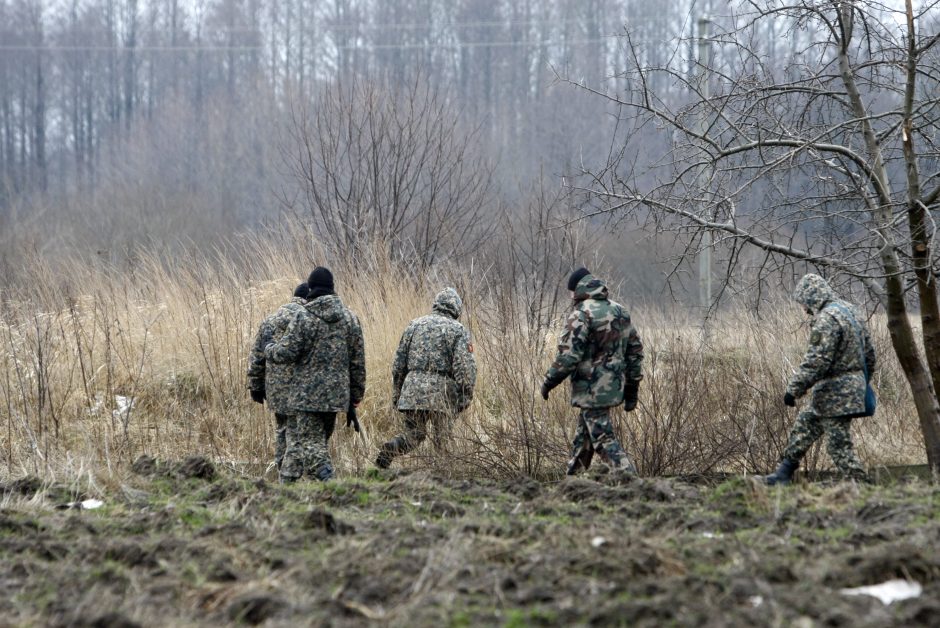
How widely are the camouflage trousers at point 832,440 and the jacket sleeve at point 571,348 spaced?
1.61m

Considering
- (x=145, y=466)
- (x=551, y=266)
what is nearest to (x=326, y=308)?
(x=145, y=466)

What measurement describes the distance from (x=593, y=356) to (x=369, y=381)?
3.47 m

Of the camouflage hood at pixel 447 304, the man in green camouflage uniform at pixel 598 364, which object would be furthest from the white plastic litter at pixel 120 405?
the man in green camouflage uniform at pixel 598 364

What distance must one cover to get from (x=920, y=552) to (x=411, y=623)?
207 cm

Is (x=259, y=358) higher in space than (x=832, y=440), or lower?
higher

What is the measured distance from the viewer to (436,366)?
8406 millimetres

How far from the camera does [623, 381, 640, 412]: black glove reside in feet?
24.8

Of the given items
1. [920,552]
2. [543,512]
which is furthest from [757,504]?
[920,552]

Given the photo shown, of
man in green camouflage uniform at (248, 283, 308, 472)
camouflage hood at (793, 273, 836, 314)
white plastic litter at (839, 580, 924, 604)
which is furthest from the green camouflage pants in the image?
white plastic litter at (839, 580, 924, 604)

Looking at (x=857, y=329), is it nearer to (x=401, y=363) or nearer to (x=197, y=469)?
(x=401, y=363)

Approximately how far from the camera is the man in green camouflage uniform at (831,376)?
705 cm

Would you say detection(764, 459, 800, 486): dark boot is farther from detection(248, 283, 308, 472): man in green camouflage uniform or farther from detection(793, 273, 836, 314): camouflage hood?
detection(248, 283, 308, 472): man in green camouflage uniform

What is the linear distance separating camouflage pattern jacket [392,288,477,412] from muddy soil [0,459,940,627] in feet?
5.66

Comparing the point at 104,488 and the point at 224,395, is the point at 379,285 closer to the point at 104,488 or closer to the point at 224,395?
the point at 224,395
